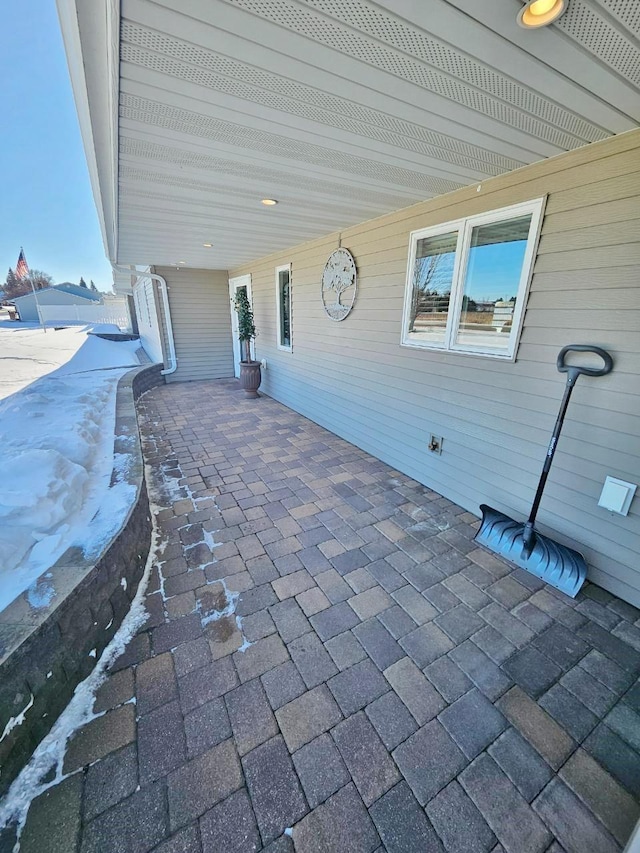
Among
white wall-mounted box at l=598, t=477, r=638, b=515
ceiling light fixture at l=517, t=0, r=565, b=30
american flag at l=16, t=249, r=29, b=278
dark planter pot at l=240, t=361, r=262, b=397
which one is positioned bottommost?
dark planter pot at l=240, t=361, r=262, b=397

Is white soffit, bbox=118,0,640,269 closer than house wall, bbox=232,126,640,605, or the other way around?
white soffit, bbox=118,0,640,269

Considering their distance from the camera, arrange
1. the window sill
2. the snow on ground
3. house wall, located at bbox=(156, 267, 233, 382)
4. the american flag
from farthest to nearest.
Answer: the american flag → house wall, located at bbox=(156, 267, 233, 382) → the window sill → the snow on ground

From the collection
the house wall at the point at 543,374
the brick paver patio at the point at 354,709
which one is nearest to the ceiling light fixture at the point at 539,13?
the house wall at the point at 543,374

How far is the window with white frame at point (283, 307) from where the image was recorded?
5117 millimetres

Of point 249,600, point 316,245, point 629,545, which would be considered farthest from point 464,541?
point 316,245

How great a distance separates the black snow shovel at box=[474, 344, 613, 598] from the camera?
6.03 ft

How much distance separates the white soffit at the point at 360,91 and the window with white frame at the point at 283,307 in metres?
2.64

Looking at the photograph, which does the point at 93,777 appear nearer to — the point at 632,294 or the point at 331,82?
the point at 331,82

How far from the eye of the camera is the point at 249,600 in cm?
183

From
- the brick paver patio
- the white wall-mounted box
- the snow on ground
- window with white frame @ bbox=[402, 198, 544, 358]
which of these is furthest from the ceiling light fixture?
the snow on ground

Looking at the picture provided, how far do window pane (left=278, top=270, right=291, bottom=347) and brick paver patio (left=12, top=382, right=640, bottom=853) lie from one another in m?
3.67

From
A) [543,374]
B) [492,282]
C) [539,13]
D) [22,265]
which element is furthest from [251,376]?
[22,265]

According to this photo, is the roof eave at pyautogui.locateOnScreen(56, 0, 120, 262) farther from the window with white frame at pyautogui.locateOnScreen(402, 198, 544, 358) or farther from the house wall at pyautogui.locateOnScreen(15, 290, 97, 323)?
the house wall at pyautogui.locateOnScreen(15, 290, 97, 323)

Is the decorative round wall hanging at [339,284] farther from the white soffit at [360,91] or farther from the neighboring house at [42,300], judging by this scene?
the neighboring house at [42,300]
